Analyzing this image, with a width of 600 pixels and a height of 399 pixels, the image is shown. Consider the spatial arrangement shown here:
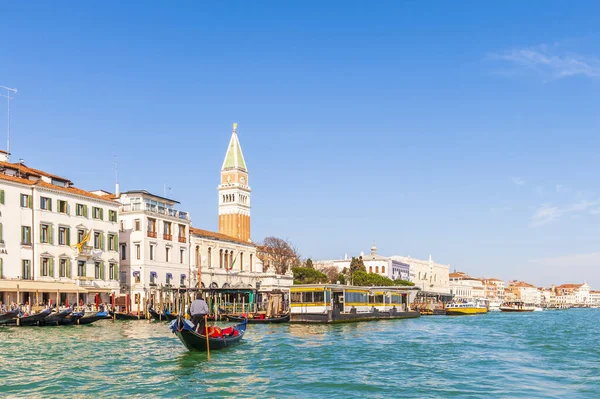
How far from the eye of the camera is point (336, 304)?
140 feet

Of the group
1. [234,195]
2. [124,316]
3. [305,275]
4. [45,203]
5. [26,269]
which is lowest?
[124,316]

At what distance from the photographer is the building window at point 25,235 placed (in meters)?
38.6

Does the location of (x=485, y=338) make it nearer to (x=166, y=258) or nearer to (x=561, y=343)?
(x=561, y=343)

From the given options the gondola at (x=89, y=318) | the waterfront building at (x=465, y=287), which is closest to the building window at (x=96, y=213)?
the gondola at (x=89, y=318)

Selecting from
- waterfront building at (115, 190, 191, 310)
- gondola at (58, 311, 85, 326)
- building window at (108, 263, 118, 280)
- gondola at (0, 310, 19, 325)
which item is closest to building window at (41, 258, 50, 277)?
gondola at (58, 311, 85, 326)

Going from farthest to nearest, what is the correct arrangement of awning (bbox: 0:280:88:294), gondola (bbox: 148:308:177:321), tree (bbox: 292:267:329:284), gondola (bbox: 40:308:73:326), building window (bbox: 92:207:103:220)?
tree (bbox: 292:267:329:284)
building window (bbox: 92:207:103:220)
gondola (bbox: 148:308:177:321)
awning (bbox: 0:280:88:294)
gondola (bbox: 40:308:73:326)

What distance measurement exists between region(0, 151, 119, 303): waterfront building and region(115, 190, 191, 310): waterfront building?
244 centimetres

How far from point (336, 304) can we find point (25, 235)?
17.9m

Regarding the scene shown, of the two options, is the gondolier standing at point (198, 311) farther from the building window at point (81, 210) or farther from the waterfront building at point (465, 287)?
the waterfront building at point (465, 287)

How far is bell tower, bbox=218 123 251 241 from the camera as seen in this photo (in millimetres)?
85625

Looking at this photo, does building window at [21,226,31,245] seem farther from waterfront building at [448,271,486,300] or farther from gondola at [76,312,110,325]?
waterfront building at [448,271,486,300]

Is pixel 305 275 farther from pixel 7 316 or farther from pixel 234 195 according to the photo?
pixel 7 316

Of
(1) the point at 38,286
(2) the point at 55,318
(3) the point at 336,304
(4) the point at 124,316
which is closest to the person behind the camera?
(2) the point at 55,318

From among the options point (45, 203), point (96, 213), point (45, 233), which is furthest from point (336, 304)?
point (45, 203)
